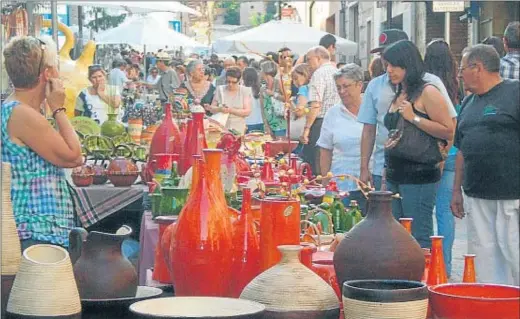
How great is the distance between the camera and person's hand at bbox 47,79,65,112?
368 centimetres

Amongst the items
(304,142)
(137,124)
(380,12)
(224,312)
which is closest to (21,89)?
(224,312)

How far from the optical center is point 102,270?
2.34m

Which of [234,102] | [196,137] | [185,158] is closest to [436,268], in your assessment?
[196,137]

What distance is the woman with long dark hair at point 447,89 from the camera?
5.95m

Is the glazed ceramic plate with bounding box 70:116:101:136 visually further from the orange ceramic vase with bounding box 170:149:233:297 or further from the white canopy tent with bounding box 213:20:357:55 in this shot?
the white canopy tent with bounding box 213:20:357:55

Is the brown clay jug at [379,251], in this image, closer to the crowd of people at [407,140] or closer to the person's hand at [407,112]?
the crowd of people at [407,140]

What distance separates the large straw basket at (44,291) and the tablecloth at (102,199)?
12.0 ft

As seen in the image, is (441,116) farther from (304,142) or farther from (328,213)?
(304,142)

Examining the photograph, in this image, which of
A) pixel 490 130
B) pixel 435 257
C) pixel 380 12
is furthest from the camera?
pixel 380 12

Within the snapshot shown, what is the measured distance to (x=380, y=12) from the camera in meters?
21.0

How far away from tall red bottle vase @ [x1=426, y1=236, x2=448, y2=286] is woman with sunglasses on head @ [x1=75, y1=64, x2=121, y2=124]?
21.7 feet

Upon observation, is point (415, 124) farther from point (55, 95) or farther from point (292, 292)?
point (292, 292)

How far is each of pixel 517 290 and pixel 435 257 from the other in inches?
15.2

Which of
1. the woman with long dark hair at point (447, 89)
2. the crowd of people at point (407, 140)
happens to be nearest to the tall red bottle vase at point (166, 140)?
the crowd of people at point (407, 140)
